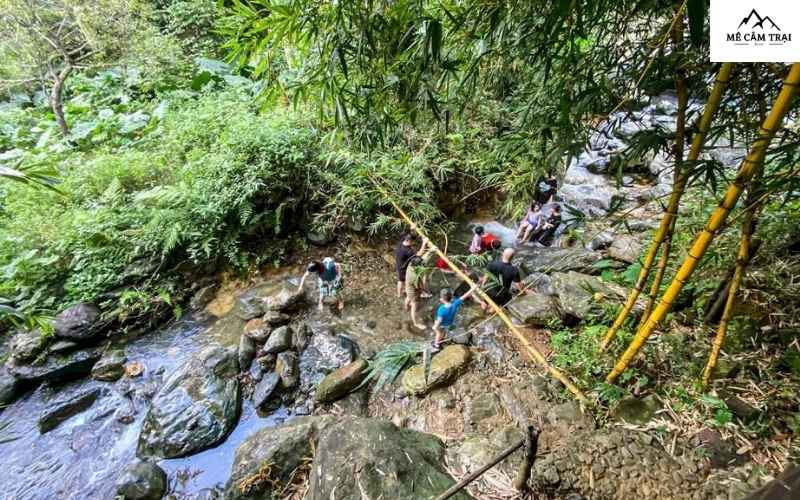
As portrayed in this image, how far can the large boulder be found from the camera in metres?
2.32

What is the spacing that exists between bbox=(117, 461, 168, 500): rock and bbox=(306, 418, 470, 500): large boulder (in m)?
2.10

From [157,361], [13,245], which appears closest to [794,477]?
Answer: [157,361]

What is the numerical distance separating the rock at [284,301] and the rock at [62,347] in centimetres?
264

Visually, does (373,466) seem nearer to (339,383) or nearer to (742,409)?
(339,383)

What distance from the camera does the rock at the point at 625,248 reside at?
466cm

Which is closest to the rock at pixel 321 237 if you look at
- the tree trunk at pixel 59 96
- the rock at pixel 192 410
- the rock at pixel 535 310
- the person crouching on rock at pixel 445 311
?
the rock at pixel 192 410

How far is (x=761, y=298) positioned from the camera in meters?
2.77

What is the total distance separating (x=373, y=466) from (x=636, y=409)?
6.66 ft

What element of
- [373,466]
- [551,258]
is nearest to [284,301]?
[373,466]

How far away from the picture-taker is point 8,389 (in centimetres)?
460

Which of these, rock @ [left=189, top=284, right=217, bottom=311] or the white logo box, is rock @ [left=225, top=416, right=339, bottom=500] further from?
the white logo box

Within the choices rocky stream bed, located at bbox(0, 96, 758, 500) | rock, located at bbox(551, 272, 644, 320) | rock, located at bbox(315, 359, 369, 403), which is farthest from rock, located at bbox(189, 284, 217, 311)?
rock, located at bbox(551, 272, 644, 320)

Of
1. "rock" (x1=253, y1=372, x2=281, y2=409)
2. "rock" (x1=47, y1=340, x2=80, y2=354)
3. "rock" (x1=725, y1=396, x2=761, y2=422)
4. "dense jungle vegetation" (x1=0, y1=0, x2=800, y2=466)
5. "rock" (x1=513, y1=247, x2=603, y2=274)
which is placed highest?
"dense jungle vegetation" (x1=0, y1=0, x2=800, y2=466)

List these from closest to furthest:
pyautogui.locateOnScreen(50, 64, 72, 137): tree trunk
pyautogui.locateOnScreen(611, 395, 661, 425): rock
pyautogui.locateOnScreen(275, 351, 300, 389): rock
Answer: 1. pyautogui.locateOnScreen(611, 395, 661, 425): rock
2. pyautogui.locateOnScreen(275, 351, 300, 389): rock
3. pyautogui.locateOnScreen(50, 64, 72, 137): tree trunk
